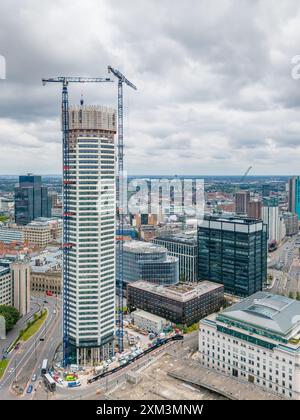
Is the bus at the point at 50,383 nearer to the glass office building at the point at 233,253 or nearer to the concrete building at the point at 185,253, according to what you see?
the glass office building at the point at 233,253

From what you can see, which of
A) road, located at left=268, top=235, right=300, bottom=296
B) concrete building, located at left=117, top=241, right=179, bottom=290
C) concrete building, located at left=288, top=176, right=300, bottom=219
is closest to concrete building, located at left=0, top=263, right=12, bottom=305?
concrete building, located at left=117, top=241, right=179, bottom=290

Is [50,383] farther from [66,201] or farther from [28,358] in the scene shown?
[66,201]

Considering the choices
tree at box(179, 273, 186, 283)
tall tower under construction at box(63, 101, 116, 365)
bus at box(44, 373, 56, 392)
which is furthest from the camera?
tree at box(179, 273, 186, 283)

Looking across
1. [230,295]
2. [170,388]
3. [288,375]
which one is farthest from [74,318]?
[230,295]

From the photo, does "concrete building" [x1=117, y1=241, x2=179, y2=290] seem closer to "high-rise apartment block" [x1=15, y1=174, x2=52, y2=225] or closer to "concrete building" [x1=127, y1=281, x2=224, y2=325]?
"concrete building" [x1=127, y1=281, x2=224, y2=325]

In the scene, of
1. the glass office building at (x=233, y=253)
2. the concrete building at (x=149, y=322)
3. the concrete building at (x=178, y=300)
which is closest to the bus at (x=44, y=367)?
the concrete building at (x=149, y=322)

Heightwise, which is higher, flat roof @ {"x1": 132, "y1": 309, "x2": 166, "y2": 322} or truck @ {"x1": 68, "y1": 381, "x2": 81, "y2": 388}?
flat roof @ {"x1": 132, "y1": 309, "x2": 166, "y2": 322}

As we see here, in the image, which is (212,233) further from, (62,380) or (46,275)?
(62,380)
